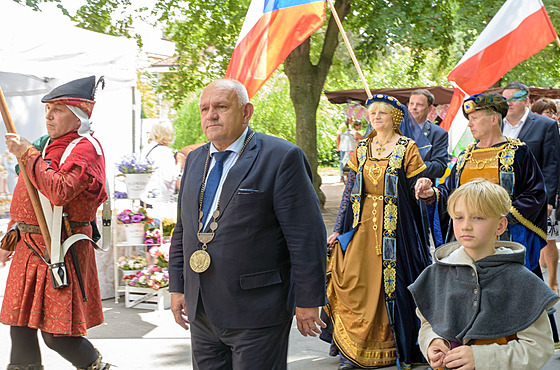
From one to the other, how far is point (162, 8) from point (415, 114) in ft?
38.8

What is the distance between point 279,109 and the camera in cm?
2622

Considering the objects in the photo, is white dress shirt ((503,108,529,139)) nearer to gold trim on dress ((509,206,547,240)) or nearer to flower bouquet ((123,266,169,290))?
gold trim on dress ((509,206,547,240))

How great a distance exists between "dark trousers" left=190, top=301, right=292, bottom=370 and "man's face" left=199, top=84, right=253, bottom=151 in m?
0.75

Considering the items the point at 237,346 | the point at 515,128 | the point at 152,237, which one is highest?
the point at 515,128

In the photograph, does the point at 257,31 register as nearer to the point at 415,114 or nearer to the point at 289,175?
the point at 415,114

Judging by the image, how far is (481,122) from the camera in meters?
5.13

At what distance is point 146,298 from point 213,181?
15.1 feet

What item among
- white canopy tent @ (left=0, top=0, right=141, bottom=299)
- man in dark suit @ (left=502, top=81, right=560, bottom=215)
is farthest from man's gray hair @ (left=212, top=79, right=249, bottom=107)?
white canopy tent @ (left=0, top=0, right=141, bottom=299)

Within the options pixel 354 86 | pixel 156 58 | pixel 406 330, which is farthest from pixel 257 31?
pixel 156 58

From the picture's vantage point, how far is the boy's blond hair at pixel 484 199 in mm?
2887

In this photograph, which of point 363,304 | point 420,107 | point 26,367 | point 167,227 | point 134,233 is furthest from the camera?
point 167,227

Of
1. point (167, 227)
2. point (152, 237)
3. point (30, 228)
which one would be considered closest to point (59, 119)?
point (30, 228)

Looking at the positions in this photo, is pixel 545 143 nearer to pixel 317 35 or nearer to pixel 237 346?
pixel 237 346

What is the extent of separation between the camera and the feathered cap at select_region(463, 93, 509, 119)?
5059 mm
